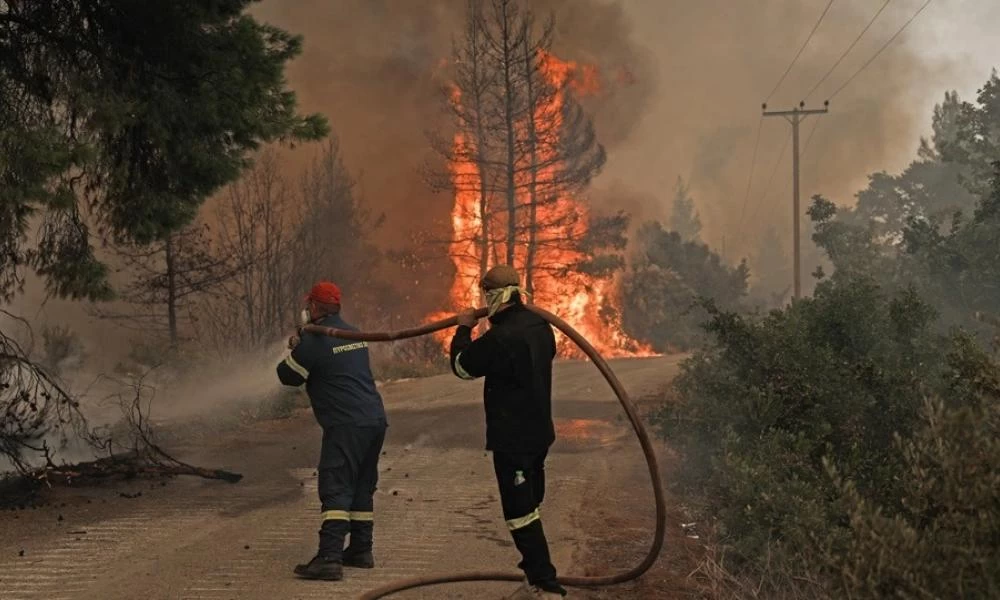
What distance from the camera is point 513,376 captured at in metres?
5.89

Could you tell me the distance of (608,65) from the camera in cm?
4297

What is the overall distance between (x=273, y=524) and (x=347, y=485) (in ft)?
6.07

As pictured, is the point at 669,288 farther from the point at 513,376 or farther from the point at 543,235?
the point at 513,376

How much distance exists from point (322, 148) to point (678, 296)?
19.8 metres

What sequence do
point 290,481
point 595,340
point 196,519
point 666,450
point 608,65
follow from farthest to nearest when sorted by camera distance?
1. point 608,65
2. point 595,340
3. point 666,450
4. point 290,481
5. point 196,519

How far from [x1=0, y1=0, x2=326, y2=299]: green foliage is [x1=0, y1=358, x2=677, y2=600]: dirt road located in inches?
102

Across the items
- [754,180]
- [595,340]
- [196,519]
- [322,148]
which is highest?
[754,180]

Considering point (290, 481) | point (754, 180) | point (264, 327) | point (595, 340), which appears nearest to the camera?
point (290, 481)

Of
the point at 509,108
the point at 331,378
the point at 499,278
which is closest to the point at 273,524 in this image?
the point at 331,378

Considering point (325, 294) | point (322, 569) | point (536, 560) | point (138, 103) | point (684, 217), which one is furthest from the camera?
point (684, 217)

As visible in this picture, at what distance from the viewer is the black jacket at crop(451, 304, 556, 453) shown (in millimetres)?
5859

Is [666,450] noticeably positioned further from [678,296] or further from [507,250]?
[678,296]

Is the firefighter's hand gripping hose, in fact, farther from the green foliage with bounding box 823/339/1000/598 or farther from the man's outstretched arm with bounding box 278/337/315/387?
the green foliage with bounding box 823/339/1000/598

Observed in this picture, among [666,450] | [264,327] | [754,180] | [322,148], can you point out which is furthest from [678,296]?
[754,180]
